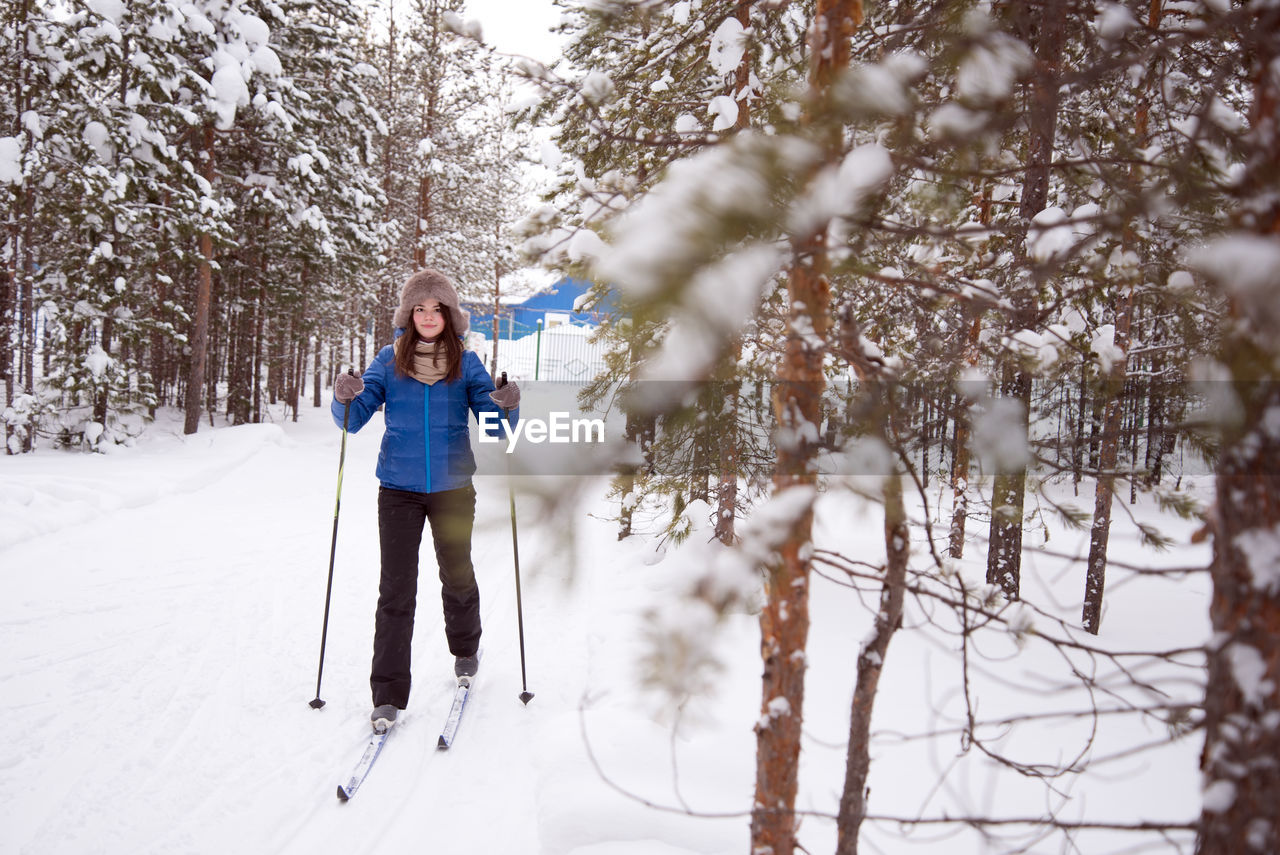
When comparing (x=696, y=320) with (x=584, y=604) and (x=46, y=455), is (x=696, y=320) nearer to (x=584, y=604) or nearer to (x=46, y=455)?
(x=584, y=604)

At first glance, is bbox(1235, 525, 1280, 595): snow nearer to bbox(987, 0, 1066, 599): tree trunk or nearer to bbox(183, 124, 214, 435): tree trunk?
bbox(987, 0, 1066, 599): tree trunk

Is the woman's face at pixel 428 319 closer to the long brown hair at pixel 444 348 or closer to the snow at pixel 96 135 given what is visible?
the long brown hair at pixel 444 348

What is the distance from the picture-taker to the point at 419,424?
3.76m

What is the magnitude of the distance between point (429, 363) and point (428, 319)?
0.83ft

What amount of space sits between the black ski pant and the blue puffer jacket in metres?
0.10

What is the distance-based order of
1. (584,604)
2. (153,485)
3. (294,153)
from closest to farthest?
(584,604) → (153,485) → (294,153)

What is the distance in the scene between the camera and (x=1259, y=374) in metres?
1.00

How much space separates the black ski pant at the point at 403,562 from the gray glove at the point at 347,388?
22.3 inches

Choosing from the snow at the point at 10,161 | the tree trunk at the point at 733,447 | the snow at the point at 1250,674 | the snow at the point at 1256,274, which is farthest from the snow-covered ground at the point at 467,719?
the snow at the point at 10,161

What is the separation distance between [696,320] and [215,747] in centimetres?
375

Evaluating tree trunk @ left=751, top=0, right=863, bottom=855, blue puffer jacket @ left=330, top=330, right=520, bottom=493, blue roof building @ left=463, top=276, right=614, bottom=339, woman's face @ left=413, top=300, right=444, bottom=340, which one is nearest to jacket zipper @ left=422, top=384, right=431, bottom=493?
blue puffer jacket @ left=330, top=330, right=520, bottom=493

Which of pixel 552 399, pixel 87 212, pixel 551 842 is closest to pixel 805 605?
pixel 551 842

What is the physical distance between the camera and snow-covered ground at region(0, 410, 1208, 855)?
272 cm

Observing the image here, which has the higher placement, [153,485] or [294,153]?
[294,153]
